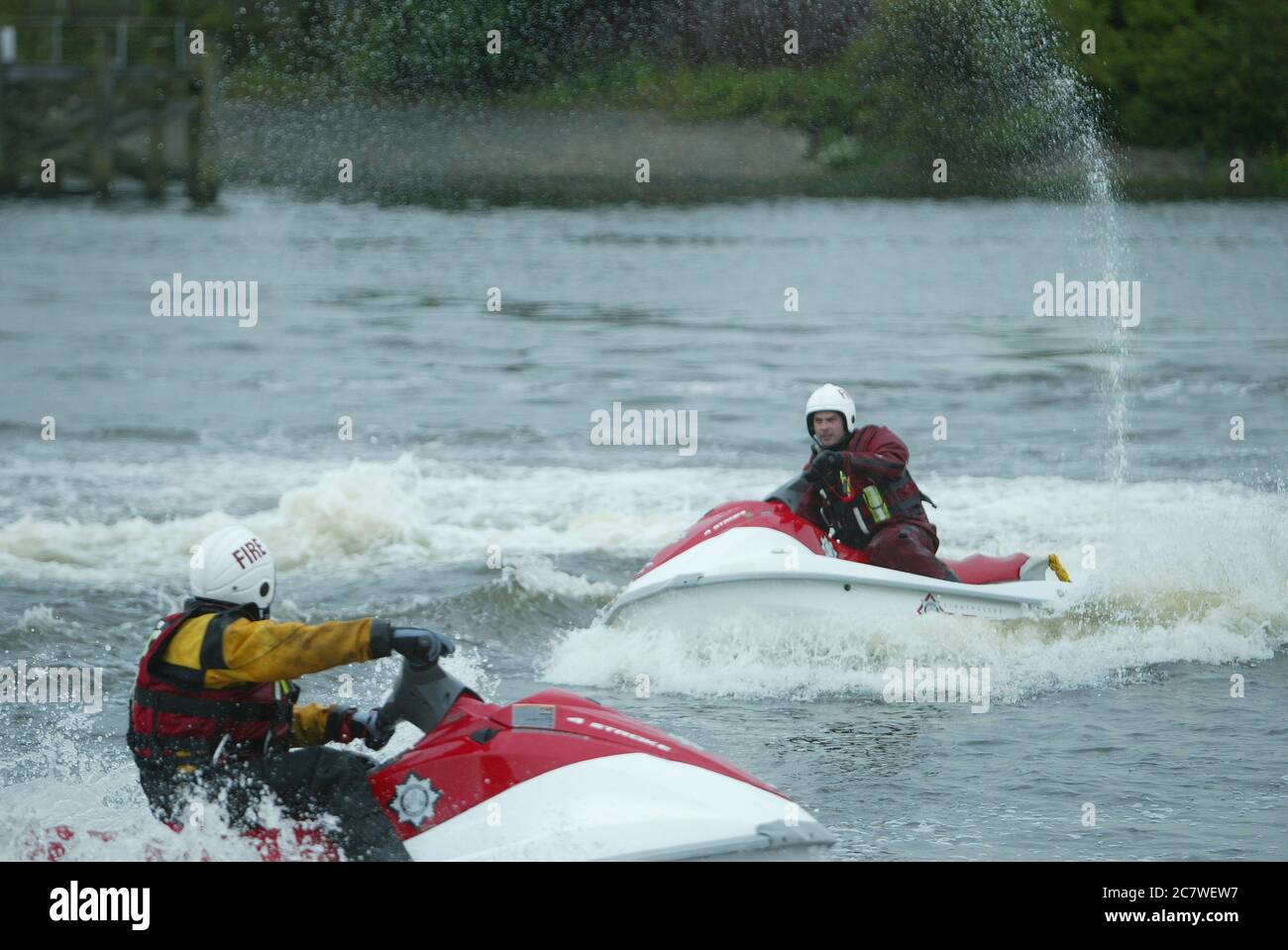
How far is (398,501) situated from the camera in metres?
14.0

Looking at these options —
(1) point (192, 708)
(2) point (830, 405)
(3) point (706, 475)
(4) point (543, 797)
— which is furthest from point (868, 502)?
(3) point (706, 475)

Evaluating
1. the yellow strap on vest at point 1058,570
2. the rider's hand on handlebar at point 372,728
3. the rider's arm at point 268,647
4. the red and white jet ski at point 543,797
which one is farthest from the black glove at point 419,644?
the yellow strap on vest at point 1058,570

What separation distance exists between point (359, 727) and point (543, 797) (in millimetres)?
708

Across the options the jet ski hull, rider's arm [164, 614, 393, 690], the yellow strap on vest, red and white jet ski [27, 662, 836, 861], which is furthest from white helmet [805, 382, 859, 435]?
rider's arm [164, 614, 393, 690]

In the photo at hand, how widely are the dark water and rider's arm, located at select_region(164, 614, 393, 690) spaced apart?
662 mm

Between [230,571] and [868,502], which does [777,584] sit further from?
[230,571]

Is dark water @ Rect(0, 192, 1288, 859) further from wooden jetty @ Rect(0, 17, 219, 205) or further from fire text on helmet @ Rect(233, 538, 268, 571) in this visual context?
wooden jetty @ Rect(0, 17, 219, 205)

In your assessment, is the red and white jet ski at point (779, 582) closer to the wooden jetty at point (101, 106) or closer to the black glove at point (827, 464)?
the black glove at point (827, 464)

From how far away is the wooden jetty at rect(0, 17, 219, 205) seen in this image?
1619 inches

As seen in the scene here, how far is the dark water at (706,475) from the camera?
8.32 m

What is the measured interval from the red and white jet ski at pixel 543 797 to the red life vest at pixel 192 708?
1.03ft

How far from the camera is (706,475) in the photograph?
16.0 meters

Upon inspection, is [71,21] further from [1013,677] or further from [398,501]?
[1013,677]

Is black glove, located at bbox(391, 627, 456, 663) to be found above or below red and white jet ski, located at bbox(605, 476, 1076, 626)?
above
